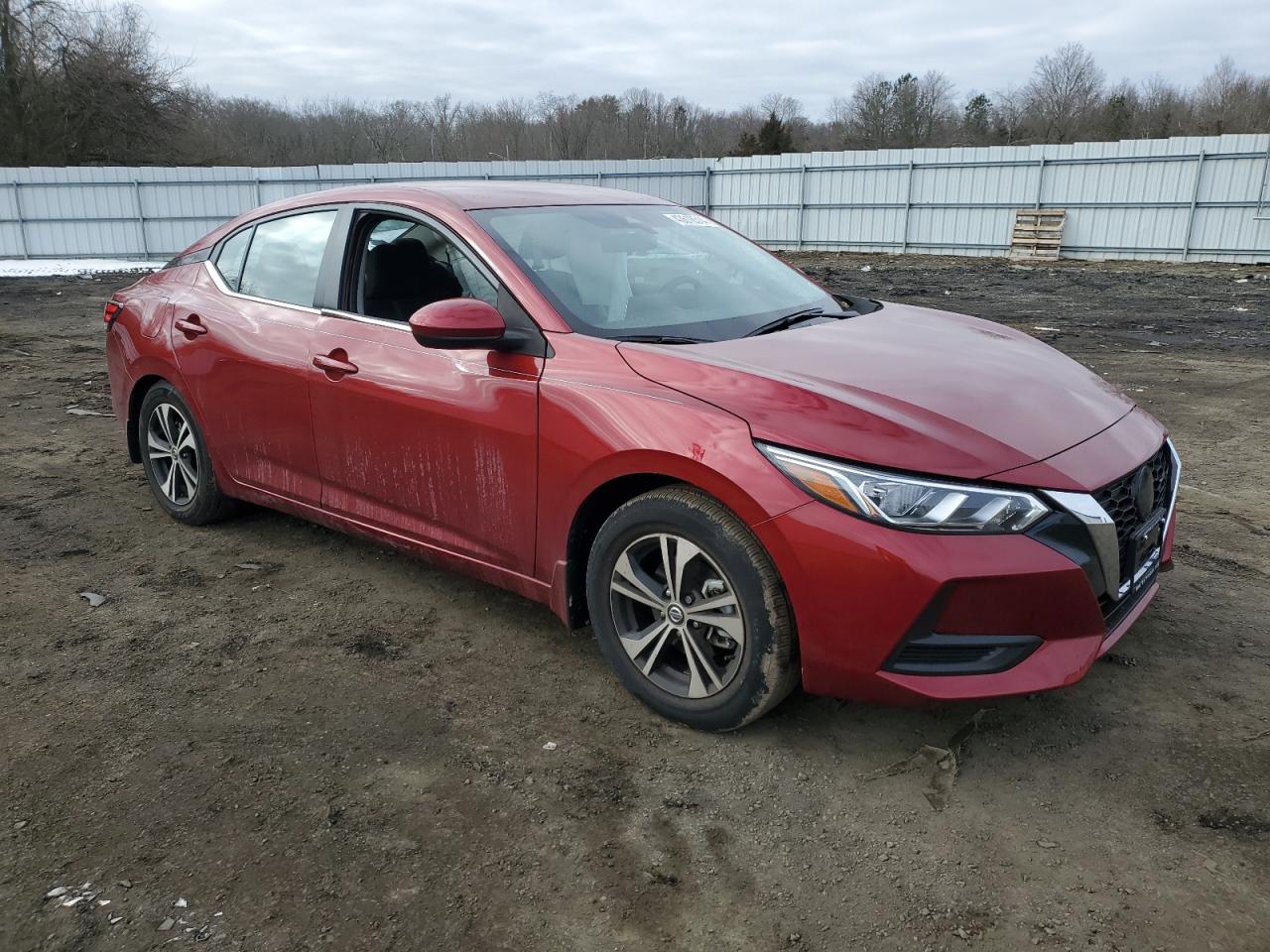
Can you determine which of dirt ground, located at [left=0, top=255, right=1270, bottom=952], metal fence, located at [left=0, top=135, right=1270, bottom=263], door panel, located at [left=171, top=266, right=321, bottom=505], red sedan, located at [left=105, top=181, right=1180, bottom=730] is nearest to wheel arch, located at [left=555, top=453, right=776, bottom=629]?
red sedan, located at [left=105, top=181, right=1180, bottom=730]

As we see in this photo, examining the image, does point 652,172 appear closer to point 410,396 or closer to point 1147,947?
point 410,396

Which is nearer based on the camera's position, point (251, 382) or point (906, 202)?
point (251, 382)

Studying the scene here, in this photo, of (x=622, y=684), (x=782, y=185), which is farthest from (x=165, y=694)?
(x=782, y=185)

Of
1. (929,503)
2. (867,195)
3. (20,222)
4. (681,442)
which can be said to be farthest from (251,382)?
(20,222)

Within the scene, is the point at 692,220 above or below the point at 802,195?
below

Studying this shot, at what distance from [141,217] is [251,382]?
2499 centimetres

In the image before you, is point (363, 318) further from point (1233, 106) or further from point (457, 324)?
point (1233, 106)

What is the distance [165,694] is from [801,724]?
2.15m

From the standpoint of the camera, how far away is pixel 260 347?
4113 mm

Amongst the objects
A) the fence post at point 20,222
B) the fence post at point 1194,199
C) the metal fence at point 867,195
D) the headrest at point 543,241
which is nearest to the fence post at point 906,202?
the metal fence at point 867,195

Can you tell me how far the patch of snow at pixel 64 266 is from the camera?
2269cm

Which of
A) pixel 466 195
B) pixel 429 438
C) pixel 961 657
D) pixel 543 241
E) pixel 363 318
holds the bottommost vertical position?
pixel 961 657

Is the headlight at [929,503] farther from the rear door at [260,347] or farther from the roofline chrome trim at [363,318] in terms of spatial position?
the rear door at [260,347]

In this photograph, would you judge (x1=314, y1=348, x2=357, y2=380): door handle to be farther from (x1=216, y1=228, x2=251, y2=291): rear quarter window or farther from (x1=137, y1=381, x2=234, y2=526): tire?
(x1=137, y1=381, x2=234, y2=526): tire
